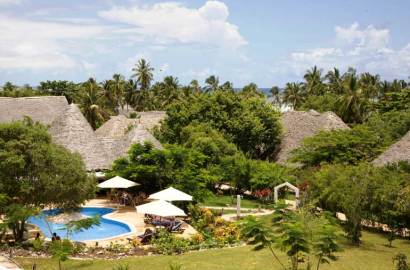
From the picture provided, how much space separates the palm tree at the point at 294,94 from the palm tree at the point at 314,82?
4.28 ft

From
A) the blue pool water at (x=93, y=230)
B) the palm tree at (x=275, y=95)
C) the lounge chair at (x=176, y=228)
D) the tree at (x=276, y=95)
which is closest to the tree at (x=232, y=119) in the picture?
the blue pool water at (x=93, y=230)

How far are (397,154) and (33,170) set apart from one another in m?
18.9

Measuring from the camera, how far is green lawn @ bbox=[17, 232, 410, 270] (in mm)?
16453

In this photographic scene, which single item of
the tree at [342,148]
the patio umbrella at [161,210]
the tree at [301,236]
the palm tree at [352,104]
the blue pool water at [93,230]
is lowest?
the blue pool water at [93,230]

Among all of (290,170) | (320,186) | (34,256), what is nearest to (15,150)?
(34,256)

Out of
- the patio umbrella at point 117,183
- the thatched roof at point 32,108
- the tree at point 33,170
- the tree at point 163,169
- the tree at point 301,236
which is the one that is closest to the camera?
the tree at point 301,236

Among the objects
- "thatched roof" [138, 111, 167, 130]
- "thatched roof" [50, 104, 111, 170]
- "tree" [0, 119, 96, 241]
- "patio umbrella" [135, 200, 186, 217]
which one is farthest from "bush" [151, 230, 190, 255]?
"thatched roof" [138, 111, 167, 130]

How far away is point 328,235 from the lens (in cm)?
1348

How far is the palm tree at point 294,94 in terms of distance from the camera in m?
75.1

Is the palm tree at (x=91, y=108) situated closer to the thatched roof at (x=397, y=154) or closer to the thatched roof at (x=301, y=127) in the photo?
the thatched roof at (x=301, y=127)

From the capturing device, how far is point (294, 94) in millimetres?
75188

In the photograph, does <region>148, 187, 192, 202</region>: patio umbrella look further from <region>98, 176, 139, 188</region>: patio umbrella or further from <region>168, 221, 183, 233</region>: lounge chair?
<region>98, 176, 139, 188</region>: patio umbrella

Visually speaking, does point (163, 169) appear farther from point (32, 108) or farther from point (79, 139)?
point (32, 108)

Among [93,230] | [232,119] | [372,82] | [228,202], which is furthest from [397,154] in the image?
[372,82]
